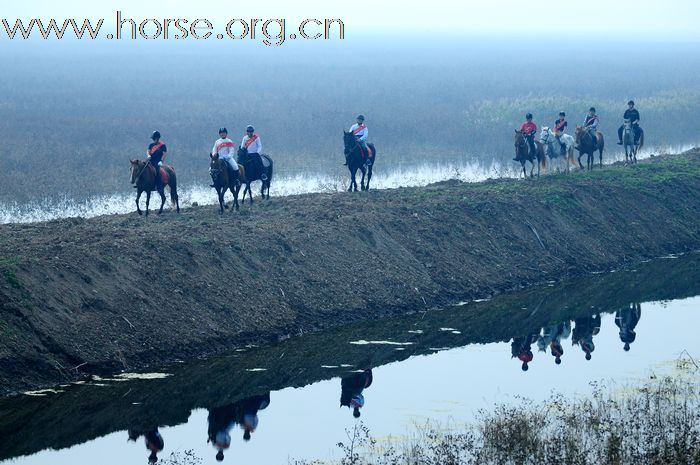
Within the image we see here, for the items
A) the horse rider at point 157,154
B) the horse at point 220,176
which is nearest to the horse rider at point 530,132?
the horse at point 220,176

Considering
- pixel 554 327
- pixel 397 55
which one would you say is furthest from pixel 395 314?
pixel 397 55

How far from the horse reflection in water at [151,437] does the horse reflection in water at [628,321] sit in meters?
9.62

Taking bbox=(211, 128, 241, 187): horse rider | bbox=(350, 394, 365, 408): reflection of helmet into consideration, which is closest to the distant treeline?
bbox=(211, 128, 241, 187): horse rider

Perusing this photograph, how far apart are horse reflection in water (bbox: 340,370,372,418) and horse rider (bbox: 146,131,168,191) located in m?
9.60

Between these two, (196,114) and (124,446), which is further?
(196,114)

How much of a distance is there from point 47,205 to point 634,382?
19911 mm

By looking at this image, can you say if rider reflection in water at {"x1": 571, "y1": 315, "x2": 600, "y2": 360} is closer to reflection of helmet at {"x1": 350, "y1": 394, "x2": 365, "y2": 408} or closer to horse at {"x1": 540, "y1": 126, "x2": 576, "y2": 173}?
reflection of helmet at {"x1": 350, "y1": 394, "x2": 365, "y2": 408}

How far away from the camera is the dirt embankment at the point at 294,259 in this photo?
72.5 ft

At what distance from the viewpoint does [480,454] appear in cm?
1619

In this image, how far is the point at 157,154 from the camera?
2906 centimetres

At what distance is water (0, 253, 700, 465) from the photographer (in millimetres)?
18234

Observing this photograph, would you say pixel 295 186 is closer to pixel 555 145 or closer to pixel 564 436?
pixel 555 145

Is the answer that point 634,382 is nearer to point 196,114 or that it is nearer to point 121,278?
point 121,278

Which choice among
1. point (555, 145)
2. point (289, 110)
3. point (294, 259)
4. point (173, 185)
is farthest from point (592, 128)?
point (289, 110)
